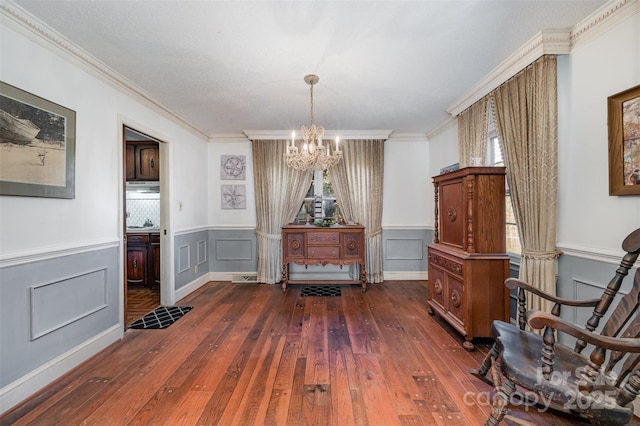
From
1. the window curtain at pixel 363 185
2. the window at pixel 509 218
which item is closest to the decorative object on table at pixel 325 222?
the window curtain at pixel 363 185

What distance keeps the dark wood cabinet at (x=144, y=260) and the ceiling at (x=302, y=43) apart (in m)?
2.15

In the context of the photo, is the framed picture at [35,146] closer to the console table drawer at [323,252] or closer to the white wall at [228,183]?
the white wall at [228,183]

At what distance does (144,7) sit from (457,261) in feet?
10.6

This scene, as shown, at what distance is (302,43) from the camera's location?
2104 millimetres

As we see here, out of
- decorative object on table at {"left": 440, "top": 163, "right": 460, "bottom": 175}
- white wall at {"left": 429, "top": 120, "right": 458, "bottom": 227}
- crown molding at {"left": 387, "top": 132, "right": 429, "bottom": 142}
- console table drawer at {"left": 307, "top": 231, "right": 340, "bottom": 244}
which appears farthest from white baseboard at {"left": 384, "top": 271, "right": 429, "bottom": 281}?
crown molding at {"left": 387, "top": 132, "right": 429, "bottom": 142}

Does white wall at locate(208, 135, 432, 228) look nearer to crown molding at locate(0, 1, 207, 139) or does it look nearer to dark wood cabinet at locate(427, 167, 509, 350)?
crown molding at locate(0, 1, 207, 139)

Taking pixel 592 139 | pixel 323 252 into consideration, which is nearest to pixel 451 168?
pixel 592 139

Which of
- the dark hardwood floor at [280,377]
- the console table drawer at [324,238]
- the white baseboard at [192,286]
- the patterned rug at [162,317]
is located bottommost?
the dark hardwood floor at [280,377]

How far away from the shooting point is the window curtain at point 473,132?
2.85 metres

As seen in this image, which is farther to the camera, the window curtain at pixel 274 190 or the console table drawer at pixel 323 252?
the window curtain at pixel 274 190

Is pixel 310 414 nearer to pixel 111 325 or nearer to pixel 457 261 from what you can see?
pixel 457 261

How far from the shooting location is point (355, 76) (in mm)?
2627

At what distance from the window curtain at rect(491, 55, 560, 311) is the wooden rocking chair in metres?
0.56

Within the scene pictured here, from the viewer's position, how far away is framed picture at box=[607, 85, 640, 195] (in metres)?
1.61
